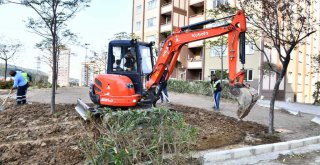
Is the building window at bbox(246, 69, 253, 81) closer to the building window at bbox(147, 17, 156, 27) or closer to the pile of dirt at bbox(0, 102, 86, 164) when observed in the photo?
the building window at bbox(147, 17, 156, 27)

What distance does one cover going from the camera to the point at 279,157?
6.16 metres

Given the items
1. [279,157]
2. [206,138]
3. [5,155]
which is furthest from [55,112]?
[279,157]

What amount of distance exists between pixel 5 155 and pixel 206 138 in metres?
4.52

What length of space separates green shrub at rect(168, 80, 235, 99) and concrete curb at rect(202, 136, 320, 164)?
11375 mm

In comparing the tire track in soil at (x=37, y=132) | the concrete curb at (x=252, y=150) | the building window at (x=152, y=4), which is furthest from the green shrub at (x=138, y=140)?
the building window at (x=152, y=4)

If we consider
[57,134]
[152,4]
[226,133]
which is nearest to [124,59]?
[57,134]

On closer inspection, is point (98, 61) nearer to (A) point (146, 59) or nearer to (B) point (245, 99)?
(A) point (146, 59)

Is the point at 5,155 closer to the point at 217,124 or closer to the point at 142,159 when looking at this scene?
the point at 142,159

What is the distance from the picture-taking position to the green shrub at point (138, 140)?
12.7 ft

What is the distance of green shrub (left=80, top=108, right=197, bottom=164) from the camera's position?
3.87 metres

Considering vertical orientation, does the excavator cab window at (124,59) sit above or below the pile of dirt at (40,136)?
above

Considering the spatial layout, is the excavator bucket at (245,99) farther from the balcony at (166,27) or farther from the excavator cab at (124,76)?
the balcony at (166,27)

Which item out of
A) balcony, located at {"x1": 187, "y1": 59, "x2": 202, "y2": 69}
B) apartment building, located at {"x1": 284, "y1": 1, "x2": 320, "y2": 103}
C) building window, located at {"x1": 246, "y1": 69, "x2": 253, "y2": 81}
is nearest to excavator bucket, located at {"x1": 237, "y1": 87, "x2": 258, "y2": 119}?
building window, located at {"x1": 246, "y1": 69, "x2": 253, "y2": 81}

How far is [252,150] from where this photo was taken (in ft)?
20.6
